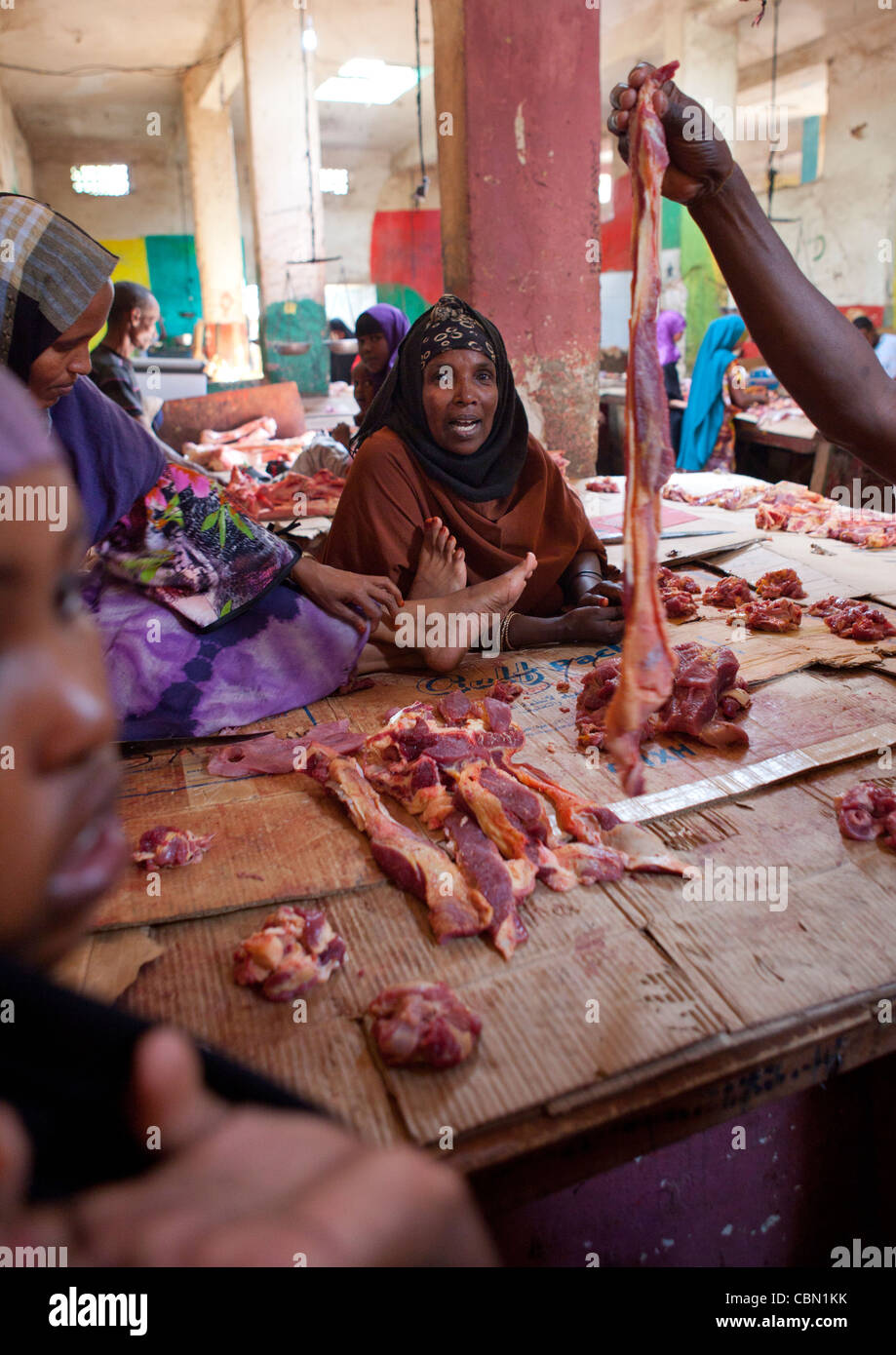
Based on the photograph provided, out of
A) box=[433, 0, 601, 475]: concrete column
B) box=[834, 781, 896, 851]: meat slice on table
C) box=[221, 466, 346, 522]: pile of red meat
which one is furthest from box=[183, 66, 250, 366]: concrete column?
box=[834, 781, 896, 851]: meat slice on table

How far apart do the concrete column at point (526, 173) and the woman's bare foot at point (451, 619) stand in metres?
2.99

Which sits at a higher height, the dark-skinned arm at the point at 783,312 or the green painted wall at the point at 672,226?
the green painted wall at the point at 672,226

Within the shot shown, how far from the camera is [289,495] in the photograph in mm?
6195

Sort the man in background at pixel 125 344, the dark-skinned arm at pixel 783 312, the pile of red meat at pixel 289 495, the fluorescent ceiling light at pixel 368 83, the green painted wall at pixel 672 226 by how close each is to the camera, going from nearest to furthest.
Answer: the dark-skinned arm at pixel 783 312, the pile of red meat at pixel 289 495, the man in background at pixel 125 344, the green painted wall at pixel 672 226, the fluorescent ceiling light at pixel 368 83

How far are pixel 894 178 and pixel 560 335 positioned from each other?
368 inches

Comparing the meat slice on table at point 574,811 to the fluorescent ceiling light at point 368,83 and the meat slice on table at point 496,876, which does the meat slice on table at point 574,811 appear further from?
the fluorescent ceiling light at point 368,83

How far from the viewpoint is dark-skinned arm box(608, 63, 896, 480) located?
2.08m

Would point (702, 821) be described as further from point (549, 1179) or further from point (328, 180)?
point (328, 180)

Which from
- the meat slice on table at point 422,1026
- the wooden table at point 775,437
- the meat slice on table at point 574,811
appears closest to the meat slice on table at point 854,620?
the meat slice on table at point 574,811

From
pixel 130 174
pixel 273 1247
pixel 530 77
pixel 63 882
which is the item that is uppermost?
pixel 130 174

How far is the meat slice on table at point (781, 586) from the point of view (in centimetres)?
387

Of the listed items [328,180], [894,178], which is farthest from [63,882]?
[328,180]

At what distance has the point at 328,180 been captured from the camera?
21422 millimetres

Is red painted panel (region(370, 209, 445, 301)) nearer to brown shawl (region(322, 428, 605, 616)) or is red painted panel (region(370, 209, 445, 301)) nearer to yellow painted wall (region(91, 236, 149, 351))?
yellow painted wall (region(91, 236, 149, 351))
